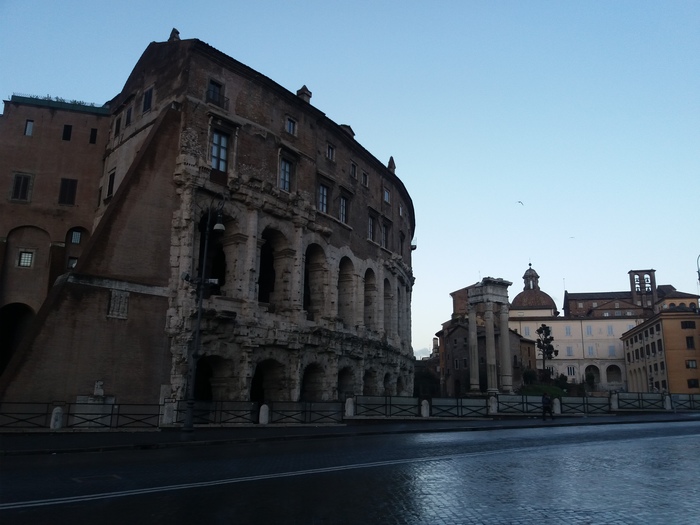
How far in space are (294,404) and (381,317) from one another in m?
13.5

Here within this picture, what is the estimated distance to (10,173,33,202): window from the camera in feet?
94.5

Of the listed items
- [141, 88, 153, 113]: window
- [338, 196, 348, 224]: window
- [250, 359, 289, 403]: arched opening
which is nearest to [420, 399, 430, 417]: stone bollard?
[250, 359, 289, 403]: arched opening

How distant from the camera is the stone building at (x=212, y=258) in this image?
68.3ft

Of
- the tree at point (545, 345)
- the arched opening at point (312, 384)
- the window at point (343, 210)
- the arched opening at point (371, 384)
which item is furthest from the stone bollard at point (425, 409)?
the tree at point (545, 345)

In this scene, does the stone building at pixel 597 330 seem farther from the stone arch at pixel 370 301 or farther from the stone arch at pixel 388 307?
the stone arch at pixel 370 301

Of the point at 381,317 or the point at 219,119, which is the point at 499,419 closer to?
the point at 381,317

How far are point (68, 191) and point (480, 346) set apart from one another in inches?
2381

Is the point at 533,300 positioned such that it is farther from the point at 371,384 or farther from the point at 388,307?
the point at 371,384

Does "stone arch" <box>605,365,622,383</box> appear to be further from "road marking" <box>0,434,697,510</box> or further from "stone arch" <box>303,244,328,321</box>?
"road marking" <box>0,434,697,510</box>

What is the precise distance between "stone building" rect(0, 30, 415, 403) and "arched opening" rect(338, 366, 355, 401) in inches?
2.6

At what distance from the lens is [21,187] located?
95.0ft

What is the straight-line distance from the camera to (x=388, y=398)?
2634 cm

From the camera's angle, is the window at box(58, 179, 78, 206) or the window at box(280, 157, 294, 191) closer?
the window at box(280, 157, 294, 191)

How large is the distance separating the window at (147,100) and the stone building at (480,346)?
33.2 meters
